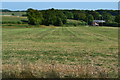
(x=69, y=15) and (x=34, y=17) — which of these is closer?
(x=34, y=17)

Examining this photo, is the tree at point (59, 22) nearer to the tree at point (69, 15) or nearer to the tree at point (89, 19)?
the tree at point (89, 19)

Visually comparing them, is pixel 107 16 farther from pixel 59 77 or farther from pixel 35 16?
pixel 59 77

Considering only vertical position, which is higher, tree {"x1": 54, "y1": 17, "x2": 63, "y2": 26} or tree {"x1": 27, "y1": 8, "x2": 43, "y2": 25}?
tree {"x1": 27, "y1": 8, "x2": 43, "y2": 25}

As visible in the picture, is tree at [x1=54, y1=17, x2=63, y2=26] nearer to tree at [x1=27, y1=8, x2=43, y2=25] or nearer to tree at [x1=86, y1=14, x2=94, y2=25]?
tree at [x1=27, y1=8, x2=43, y2=25]

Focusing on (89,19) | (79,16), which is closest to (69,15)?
(79,16)

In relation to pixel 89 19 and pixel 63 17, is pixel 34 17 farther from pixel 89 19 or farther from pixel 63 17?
pixel 89 19

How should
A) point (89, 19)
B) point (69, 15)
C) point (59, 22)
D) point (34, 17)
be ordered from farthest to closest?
1. point (69, 15)
2. point (89, 19)
3. point (59, 22)
4. point (34, 17)

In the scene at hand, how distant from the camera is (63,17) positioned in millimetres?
157500

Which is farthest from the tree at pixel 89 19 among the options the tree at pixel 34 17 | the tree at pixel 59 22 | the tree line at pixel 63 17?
the tree at pixel 34 17

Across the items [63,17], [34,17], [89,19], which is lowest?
[89,19]

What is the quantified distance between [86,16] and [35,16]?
52591 millimetres

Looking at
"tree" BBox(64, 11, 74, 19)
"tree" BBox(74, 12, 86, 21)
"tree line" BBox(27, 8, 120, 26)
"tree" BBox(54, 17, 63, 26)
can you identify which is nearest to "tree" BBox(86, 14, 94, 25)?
"tree line" BBox(27, 8, 120, 26)

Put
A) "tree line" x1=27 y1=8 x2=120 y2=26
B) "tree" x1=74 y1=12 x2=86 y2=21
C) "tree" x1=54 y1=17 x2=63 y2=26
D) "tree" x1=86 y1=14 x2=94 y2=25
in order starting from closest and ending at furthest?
"tree line" x1=27 y1=8 x2=120 y2=26, "tree" x1=54 y1=17 x2=63 y2=26, "tree" x1=86 y1=14 x2=94 y2=25, "tree" x1=74 y1=12 x2=86 y2=21

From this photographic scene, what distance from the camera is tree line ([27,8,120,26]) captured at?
134 m
